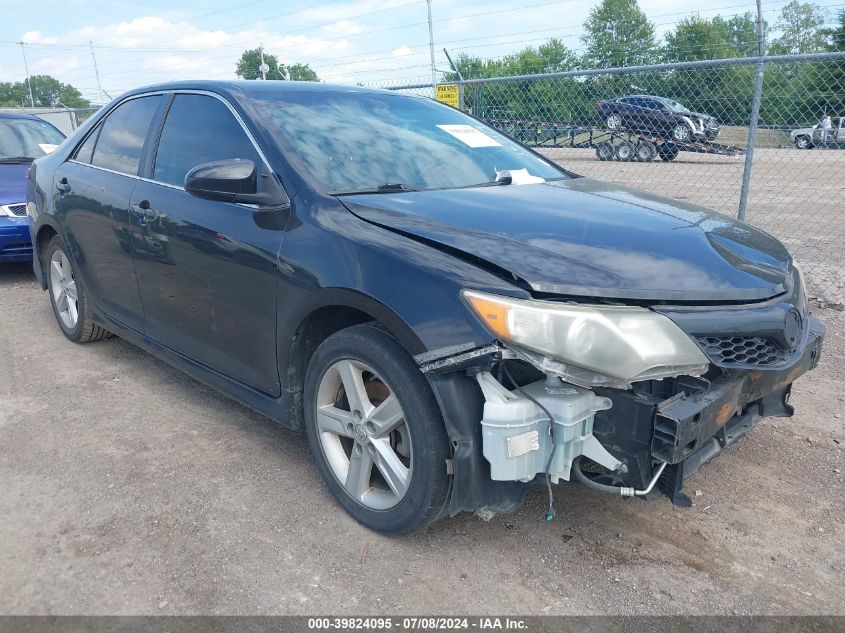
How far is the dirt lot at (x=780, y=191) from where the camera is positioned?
718 centimetres

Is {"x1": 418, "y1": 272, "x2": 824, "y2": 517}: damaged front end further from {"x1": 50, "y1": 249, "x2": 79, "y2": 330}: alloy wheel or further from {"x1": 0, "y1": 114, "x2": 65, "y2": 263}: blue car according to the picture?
{"x1": 0, "y1": 114, "x2": 65, "y2": 263}: blue car

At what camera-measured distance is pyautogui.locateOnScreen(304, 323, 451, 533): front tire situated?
7.36 feet

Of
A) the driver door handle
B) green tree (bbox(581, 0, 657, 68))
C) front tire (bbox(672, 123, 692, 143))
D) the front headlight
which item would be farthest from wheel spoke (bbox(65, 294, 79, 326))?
green tree (bbox(581, 0, 657, 68))

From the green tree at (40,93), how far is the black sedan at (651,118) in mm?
56747

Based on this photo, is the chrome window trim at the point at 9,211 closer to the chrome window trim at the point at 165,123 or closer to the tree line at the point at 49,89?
the chrome window trim at the point at 165,123

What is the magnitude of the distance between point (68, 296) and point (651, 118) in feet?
22.3

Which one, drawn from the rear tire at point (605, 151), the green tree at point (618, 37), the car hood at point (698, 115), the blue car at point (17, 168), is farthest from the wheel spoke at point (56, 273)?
the green tree at point (618, 37)

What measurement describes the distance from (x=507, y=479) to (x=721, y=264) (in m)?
1.05

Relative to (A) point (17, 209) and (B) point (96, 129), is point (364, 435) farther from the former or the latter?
(A) point (17, 209)

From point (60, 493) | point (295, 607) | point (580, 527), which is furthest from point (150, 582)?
point (580, 527)

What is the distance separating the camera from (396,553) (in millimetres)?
2465

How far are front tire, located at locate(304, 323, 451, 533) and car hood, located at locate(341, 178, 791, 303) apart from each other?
0.45m

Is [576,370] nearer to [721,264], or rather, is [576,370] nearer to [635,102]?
[721,264]

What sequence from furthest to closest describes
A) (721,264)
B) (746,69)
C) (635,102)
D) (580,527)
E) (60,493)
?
(635,102) < (746,69) < (60,493) < (580,527) < (721,264)
